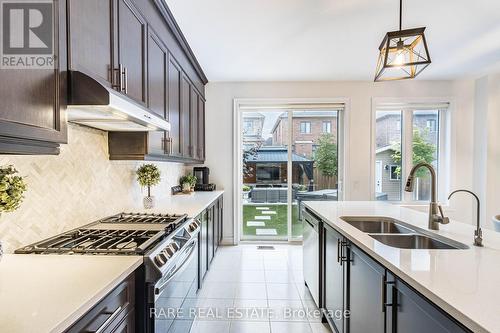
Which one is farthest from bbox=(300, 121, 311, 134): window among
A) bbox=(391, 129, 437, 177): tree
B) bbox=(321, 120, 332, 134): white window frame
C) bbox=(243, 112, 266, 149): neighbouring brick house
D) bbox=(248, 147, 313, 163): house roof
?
bbox=(391, 129, 437, 177): tree

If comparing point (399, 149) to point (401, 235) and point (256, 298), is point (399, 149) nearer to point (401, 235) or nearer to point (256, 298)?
point (401, 235)

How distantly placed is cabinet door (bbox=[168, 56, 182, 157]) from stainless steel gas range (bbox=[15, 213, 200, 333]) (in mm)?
941

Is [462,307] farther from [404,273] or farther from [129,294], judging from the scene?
[129,294]

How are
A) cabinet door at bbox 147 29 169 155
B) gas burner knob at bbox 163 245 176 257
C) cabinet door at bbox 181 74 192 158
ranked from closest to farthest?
gas burner knob at bbox 163 245 176 257, cabinet door at bbox 147 29 169 155, cabinet door at bbox 181 74 192 158

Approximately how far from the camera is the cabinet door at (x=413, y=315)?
0.86 metres

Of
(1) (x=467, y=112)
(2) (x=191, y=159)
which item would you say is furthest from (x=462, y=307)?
(1) (x=467, y=112)

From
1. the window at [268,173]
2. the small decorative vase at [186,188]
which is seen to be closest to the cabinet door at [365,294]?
the small decorative vase at [186,188]

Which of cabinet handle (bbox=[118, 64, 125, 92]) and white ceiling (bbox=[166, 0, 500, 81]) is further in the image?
white ceiling (bbox=[166, 0, 500, 81])

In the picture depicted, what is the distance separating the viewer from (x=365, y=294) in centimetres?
146

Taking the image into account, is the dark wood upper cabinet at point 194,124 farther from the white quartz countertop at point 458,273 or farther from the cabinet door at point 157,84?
the white quartz countertop at point 458,273

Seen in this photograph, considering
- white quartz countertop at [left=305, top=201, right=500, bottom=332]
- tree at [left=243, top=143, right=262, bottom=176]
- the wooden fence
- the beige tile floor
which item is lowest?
the beige tile floor

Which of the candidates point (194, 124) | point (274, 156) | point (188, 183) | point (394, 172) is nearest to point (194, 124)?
point (194, 124)

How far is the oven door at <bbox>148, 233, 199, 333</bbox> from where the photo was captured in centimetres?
130

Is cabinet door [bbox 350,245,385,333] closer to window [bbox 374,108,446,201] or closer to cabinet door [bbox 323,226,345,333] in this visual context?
cabinet door [bbox 323,226,345,333]
